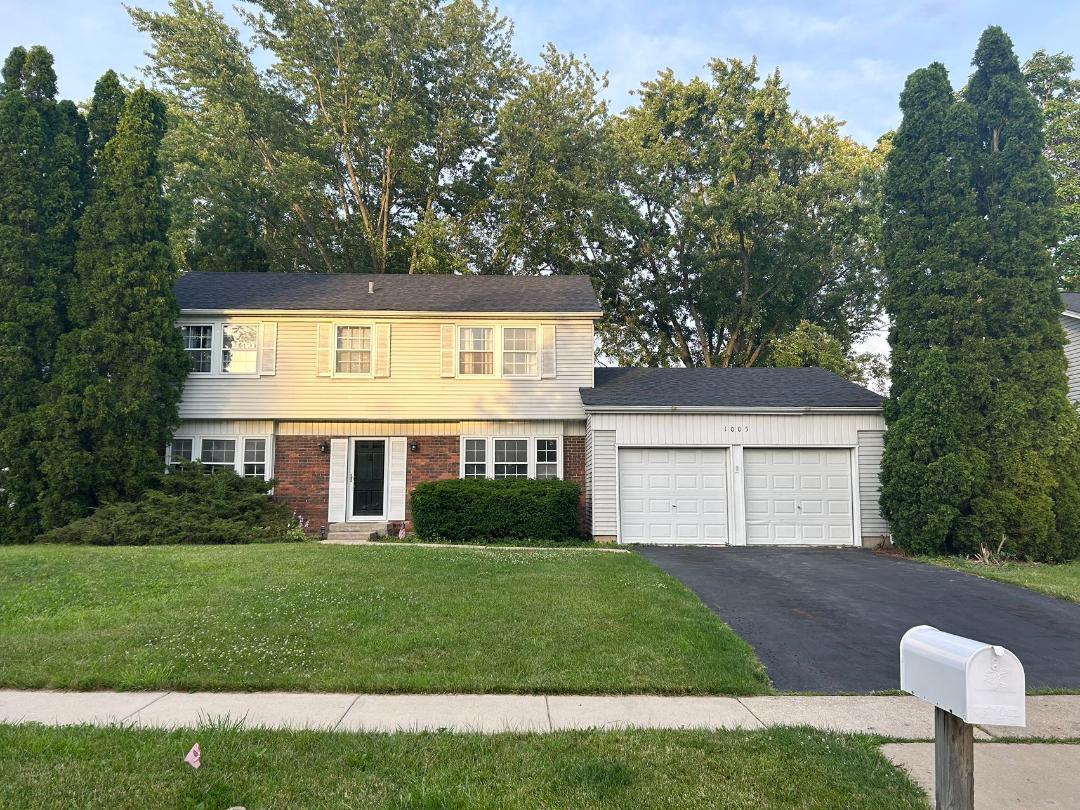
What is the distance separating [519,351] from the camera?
17062 millimetres

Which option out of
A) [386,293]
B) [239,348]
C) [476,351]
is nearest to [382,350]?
[386,293]

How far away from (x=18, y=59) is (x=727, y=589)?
18815mm

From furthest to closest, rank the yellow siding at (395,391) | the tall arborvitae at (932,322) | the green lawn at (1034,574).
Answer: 1. the yellow siding at (395,391)
2. the tall arborvitae at (932,322)
3. the green lawn at (1034,574)

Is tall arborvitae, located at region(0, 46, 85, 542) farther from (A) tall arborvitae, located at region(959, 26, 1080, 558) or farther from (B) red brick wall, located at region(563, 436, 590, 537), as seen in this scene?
(A) tall arborvitae, located at region(959, 26, 1080, 558)

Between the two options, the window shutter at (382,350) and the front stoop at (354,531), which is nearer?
the front stoop at (354,531)

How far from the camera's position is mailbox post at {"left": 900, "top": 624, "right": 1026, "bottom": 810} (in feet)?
→ 7.29

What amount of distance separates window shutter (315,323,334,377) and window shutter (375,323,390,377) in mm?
1165

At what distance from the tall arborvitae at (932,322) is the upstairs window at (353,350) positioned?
12162 mm

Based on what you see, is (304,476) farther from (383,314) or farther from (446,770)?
(446,770)

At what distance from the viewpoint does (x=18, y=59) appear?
15.2m

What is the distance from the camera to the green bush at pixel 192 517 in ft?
43.5

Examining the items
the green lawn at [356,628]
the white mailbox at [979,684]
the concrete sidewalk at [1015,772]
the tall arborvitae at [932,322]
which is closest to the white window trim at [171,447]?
the green lawn at [356,628]

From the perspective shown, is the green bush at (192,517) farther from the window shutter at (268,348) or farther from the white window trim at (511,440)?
the white window trim at (511,440)

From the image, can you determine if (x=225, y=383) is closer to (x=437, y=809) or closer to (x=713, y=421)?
(x=713, y=421)
